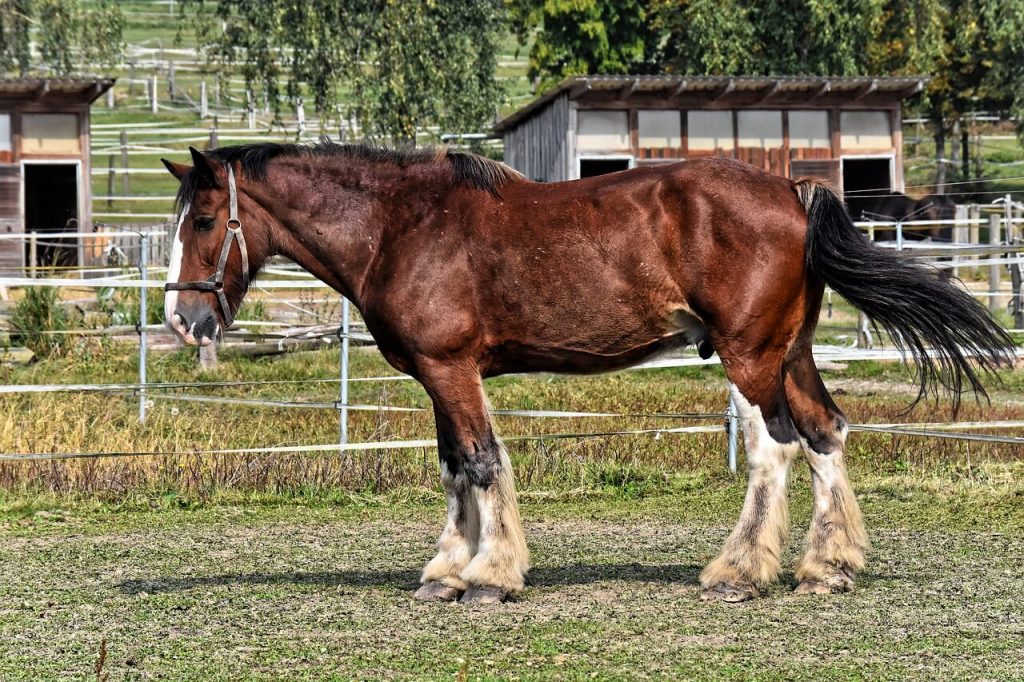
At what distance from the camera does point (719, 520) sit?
24.2ft

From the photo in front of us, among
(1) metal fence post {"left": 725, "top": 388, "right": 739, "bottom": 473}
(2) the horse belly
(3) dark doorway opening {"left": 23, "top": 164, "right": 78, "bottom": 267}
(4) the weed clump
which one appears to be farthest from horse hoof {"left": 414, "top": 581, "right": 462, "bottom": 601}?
(3) dark doorway opening {"left": 23, "top": 164, "right": 78, "bottom": 267}

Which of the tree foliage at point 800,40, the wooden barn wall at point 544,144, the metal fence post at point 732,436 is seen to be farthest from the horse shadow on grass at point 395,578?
the tree foliage at point 800,40

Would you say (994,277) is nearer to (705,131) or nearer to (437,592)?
(705,131)

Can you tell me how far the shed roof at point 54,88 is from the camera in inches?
836

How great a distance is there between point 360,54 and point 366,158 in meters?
15.1

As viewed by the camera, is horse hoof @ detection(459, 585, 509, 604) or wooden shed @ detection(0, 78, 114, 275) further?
wooden shed @ detection(0, 78, 114, 275)

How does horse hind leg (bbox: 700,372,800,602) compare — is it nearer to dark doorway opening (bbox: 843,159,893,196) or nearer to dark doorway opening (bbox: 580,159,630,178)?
dark doorway opening (bbox: 580,159,630,178)

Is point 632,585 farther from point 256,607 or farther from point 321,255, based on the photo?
point 321,255

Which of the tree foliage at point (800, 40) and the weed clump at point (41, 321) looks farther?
the tree foliage at point (800, 40)

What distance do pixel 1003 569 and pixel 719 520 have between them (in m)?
1.76

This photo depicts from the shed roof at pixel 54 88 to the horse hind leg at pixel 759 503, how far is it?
56.6ft

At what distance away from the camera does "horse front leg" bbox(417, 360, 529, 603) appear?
560 centimetres

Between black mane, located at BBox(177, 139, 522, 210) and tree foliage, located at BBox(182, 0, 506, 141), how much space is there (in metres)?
14.1

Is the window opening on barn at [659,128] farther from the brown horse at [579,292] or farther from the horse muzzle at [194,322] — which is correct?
the horse muzzle at [194,322]
